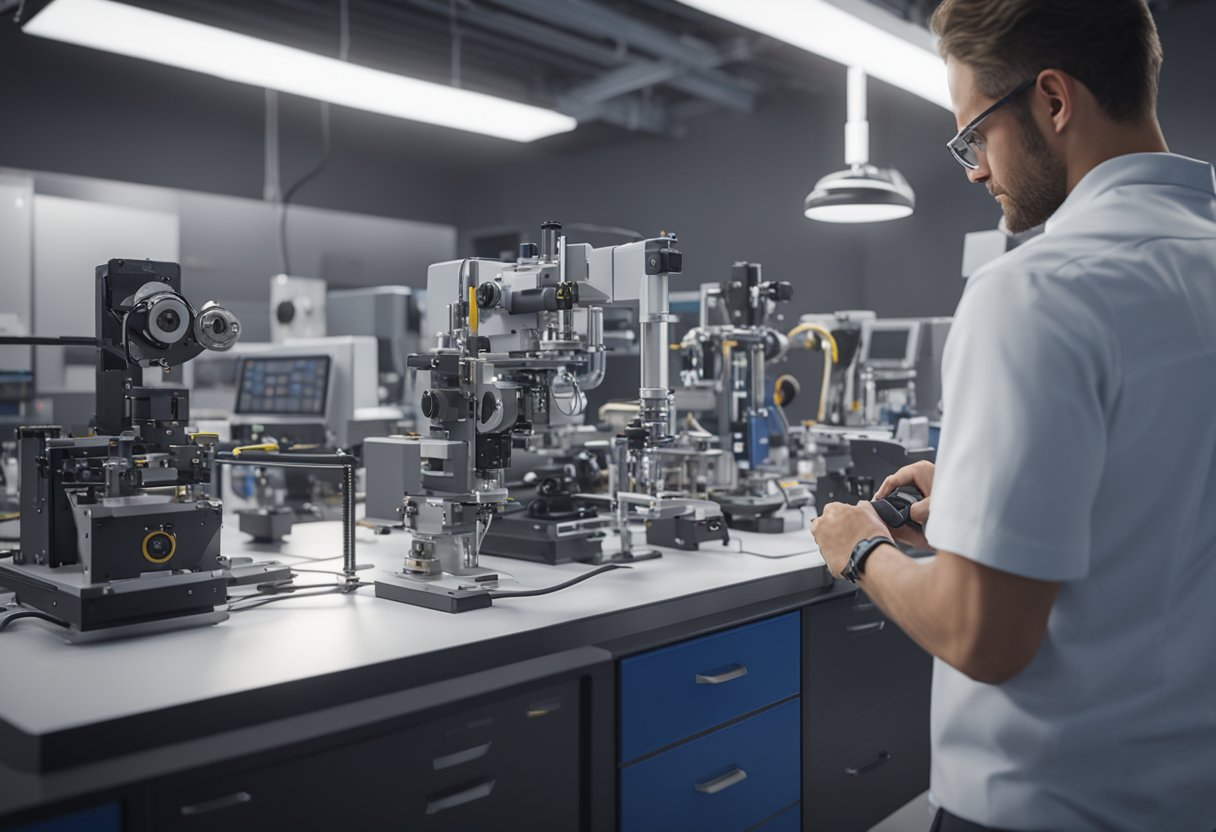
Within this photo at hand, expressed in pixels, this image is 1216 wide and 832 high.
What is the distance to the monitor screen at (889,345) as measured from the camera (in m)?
3.93

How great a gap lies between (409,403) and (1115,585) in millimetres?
4149

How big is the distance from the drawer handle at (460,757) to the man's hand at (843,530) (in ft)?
2.01

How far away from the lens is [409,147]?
7.76 metres

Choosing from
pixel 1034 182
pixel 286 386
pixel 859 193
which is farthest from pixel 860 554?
pixel 286 386

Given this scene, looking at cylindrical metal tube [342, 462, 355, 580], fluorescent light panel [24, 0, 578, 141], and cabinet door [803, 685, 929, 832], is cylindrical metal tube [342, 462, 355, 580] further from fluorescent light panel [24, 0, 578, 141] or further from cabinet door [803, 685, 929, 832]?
fluorescent light panel [24, 0, 578, 141]

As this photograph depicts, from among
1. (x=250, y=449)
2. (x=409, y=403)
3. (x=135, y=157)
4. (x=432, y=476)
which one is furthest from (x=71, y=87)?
(x=432, y=476)

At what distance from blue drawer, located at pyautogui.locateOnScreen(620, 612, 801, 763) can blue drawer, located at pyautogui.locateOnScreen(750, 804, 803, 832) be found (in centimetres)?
26

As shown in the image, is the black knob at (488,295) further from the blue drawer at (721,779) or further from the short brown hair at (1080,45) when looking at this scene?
the short brown hair at (1080,45)

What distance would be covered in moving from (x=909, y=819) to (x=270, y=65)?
302 centimetres

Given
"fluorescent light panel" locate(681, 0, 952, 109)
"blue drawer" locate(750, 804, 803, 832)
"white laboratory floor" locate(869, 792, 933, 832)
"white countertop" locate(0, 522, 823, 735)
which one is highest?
"fluorescent light panel" locate(681, 0, 952, 109)

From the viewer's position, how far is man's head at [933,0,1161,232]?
0.91 m

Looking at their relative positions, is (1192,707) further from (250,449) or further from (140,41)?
(140,41)

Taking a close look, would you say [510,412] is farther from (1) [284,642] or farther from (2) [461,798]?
(2) [461,798]

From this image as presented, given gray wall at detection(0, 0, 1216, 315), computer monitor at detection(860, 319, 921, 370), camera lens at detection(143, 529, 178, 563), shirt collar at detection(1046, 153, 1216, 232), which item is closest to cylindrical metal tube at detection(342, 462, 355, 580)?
camera lens at detection(143, 529, 178, 563)
